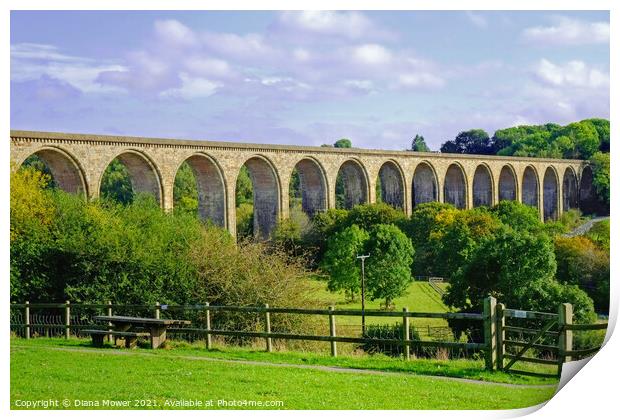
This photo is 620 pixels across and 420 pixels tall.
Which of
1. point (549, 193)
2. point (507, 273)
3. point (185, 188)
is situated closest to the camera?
point (507, 273)

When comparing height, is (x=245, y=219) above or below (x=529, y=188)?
below

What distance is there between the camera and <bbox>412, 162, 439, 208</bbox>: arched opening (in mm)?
34344

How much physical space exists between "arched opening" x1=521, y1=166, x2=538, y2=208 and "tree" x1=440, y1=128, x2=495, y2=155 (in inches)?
86.6

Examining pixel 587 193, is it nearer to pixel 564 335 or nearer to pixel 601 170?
pixel 601 170

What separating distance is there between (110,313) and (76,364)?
8.89 ft

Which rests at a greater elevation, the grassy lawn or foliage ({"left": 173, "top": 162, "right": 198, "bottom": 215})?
foliage ({"left": 173, "top": 162, "right": 198, "bottom": 215})

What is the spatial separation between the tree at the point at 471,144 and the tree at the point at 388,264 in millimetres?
13698

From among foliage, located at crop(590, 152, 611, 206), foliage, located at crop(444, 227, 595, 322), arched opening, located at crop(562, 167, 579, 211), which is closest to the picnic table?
foliage, located at crop(444, 227, 595, 322)

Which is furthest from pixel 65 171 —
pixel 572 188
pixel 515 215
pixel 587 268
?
pixel 515 215

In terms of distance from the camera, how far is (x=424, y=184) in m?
34.8

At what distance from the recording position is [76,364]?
823 centimetres

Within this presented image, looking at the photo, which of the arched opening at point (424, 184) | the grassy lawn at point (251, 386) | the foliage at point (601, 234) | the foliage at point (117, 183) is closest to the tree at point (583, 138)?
the foliage at point (601, 234)

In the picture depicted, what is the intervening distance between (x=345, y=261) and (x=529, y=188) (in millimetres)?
17892

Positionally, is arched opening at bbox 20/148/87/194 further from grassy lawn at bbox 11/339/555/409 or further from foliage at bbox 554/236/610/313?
grassy lawn at bbox 11/339/555/409
